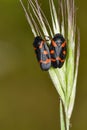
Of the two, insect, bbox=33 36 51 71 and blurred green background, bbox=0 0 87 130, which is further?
blurred green background, bbox=0 0 87 130

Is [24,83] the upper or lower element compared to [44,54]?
lower

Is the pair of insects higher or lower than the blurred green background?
higher

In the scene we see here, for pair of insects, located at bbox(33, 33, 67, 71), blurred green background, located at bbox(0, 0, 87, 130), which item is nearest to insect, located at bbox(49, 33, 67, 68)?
pair of insects, located at bbox(33, 33, 67, 71)

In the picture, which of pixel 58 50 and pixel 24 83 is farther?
pixel 24 83

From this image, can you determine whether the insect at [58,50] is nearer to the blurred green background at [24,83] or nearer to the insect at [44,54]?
the insect at [44,54]

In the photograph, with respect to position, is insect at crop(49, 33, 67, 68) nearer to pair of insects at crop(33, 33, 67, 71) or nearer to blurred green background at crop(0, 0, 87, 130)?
pair of insects at crop(33, 33, 67, 71)

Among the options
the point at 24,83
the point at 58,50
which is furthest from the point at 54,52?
the point at 24,83

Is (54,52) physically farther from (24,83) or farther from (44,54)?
(24,83)
